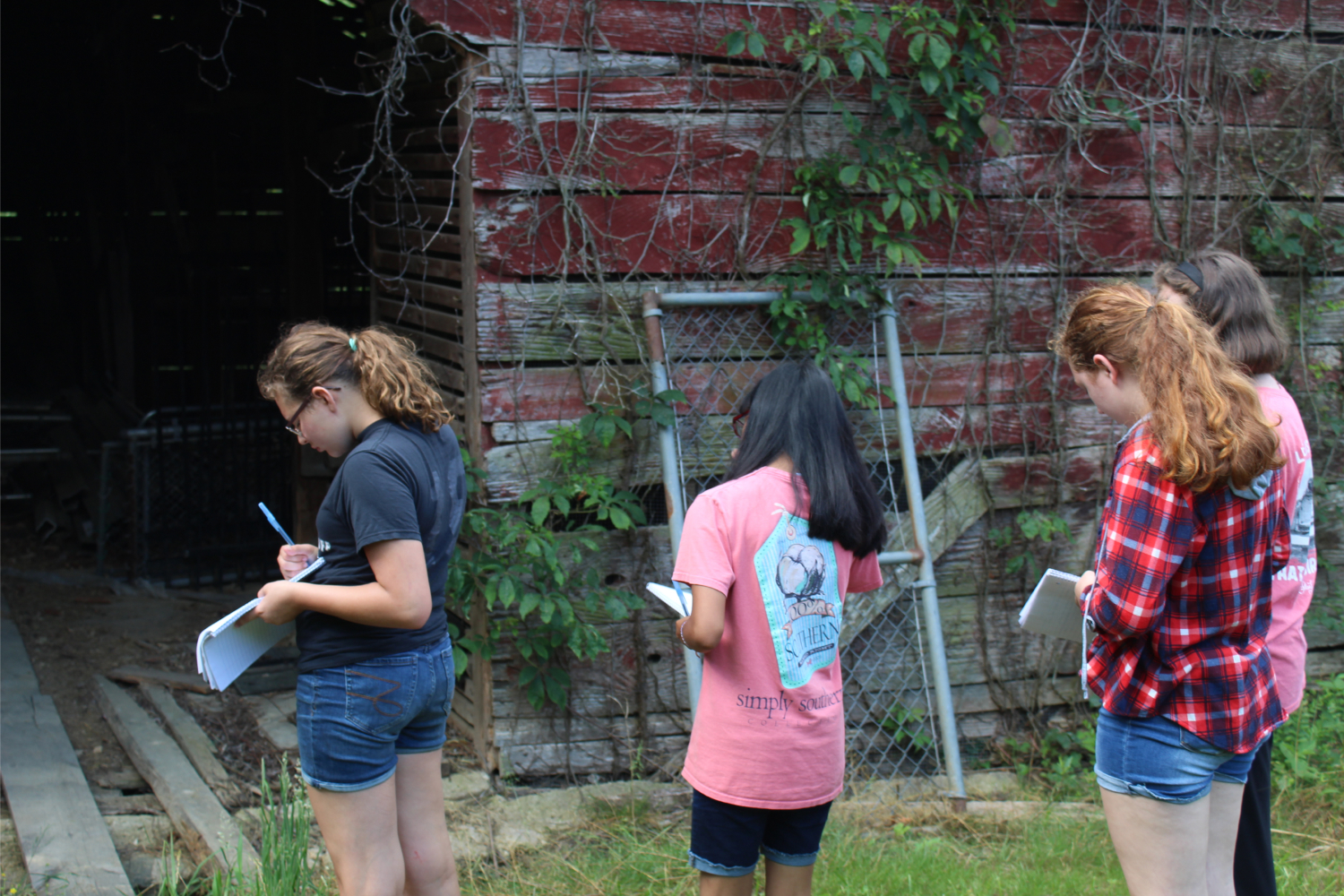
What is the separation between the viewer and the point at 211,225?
7.73 meters

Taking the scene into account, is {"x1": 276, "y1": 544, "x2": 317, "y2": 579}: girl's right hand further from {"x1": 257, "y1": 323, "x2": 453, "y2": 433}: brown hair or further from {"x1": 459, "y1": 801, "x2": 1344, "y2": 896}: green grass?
{"x1": 459, "y1": 801, "x2": 1344, "y2": 896}: green grass

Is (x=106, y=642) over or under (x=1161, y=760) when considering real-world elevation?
under

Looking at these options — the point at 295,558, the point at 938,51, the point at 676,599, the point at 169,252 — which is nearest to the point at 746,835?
the point at 676,599

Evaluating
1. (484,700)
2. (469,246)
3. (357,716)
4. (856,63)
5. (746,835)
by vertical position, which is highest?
(856,63)

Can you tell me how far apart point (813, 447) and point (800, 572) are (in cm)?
27

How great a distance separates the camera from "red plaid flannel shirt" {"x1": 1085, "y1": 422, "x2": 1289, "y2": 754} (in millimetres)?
1994

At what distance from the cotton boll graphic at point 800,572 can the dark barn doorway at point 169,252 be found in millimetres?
2956

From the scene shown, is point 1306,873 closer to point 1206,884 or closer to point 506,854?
point 1206,884

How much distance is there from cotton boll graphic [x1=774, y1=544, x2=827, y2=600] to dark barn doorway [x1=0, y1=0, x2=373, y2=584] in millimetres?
2956

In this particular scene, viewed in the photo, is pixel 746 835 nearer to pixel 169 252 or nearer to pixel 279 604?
pixel 279 604

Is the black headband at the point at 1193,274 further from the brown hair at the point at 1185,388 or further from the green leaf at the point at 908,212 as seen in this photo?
the green leaf at the point at 908,212

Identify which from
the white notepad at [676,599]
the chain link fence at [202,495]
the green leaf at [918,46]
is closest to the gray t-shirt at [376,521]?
the white notepad at [676,599]

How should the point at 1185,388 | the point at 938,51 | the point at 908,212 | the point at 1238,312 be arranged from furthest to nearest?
the point at 908,212 → the point at 938,51 → the point at 1238,312 → the point at 1185,388

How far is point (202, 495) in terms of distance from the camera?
6.77 meters
